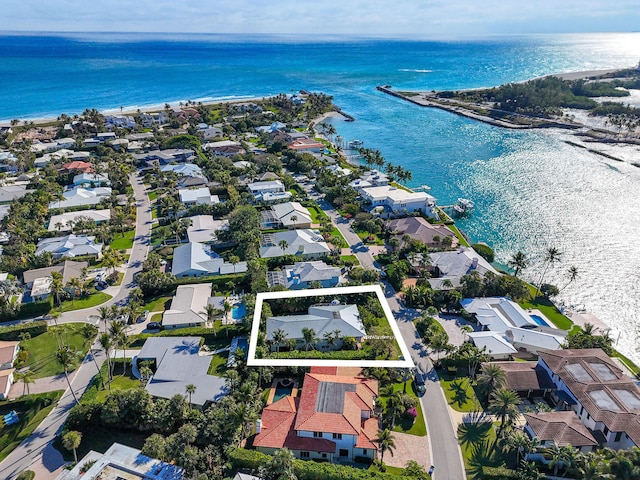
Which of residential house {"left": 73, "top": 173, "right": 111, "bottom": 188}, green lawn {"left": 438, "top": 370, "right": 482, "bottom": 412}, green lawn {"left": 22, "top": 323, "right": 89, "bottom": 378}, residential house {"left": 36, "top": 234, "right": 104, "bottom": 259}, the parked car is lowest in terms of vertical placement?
green lawn {"left": 438, "top": 370, "right": 482, "bottom": 412}

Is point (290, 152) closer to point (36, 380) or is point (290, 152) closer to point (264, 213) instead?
point (264, 213)

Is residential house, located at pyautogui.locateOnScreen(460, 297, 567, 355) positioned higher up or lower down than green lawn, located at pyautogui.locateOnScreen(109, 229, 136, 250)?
lower down

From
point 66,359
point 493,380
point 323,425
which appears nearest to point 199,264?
point 66,359

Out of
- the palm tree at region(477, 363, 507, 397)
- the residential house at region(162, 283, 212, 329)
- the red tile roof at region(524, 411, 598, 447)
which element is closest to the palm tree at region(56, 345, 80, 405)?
the residential house at region(162, 283, 212, 329)

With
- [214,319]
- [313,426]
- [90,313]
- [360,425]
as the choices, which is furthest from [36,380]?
[360,425]

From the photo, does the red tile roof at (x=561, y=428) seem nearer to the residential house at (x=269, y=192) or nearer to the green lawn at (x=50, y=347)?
the green lawn at (x=50, y=347)

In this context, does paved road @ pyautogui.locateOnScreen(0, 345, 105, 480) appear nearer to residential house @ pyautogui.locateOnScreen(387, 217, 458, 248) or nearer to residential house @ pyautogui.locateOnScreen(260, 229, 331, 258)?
residential house @ pyautogui.locateOnScreen(260, 229, 331, 258)

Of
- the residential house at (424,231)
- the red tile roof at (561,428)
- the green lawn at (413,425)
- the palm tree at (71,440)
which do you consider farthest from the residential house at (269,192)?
the red tile roof at (561,428)

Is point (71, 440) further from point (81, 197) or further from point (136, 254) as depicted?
point (81, 197)
